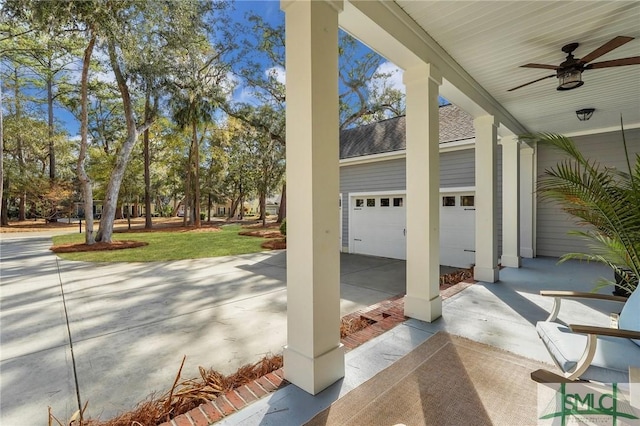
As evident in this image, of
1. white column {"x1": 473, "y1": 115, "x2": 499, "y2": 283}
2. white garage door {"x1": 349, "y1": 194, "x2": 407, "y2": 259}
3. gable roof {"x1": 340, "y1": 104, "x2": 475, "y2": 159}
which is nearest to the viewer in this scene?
white column {"x1": 473, "y1": 115, "x2": 499, "y2": 283}

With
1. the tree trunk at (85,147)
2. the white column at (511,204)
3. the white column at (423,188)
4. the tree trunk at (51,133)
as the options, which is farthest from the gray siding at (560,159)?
the tree trunk at (51,133)

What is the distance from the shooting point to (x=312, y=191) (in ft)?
7.11

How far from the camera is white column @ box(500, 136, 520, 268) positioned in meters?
6.41

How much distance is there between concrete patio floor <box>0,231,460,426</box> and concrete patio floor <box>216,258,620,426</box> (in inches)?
38.5

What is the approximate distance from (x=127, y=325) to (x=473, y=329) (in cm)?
443

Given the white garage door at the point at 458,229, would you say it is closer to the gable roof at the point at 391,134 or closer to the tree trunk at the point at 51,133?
the gable roof at the point at 391,134

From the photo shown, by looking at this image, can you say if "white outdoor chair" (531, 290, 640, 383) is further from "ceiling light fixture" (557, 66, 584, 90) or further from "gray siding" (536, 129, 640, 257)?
"gray siding" (536, 129, 640, 257)

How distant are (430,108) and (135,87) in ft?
46.1

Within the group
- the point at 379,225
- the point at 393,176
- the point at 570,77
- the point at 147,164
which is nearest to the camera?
the point at 570,77

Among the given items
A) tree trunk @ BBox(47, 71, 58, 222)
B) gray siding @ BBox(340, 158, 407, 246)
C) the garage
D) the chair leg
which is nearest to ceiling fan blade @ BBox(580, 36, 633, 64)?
the chair leg

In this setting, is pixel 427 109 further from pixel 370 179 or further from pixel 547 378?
pixel 370 179

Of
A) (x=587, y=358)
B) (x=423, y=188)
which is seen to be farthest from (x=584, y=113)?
(x=587, y=358)

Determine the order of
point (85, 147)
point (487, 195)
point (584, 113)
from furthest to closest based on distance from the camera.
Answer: point (85, 147) < point (584, 113) < point (487, 195)

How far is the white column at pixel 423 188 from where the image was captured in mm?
3473
